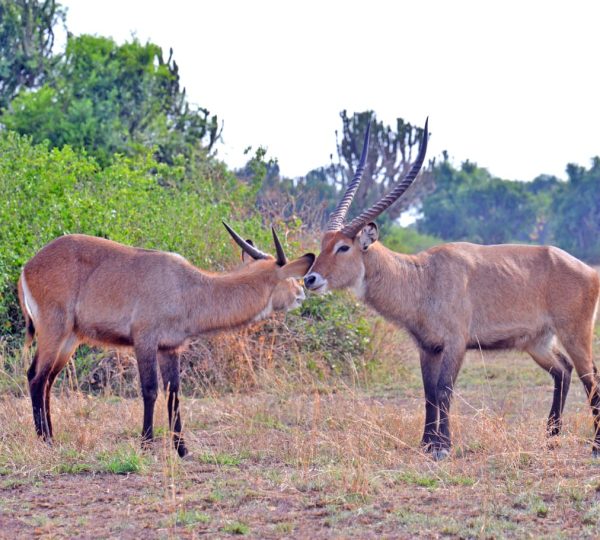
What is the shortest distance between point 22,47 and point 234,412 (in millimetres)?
15987

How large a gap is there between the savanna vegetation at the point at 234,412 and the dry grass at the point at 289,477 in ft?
0.06

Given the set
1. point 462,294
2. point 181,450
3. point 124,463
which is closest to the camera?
point 124,463

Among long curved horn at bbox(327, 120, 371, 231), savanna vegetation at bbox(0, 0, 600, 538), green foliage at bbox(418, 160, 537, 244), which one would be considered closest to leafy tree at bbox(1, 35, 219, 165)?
savanna vegetation at bbox(0, 0, 600, 538)

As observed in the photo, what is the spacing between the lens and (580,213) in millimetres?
34844

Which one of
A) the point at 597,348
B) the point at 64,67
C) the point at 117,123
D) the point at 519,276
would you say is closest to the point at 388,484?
the point at 519,276

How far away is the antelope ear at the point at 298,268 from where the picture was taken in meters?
7.08

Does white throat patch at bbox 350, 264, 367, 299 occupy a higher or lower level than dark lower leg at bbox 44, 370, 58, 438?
higher

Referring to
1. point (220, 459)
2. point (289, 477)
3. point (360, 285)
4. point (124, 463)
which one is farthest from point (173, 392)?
point (360, 285)

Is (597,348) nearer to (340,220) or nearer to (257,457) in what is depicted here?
(340,220)

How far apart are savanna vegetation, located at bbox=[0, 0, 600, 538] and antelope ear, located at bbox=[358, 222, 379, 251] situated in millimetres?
1147

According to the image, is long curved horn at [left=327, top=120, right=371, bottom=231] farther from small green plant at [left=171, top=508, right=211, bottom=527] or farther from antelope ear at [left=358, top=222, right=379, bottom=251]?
small green plant at [left=171, top=508, right=211, bottom=527]

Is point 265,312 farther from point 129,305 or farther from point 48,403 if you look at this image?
point 48,403

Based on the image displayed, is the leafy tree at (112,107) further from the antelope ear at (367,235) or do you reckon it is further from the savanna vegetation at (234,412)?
the antelope ear at (367,235)

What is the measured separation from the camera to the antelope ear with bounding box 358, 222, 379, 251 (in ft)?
22.8
